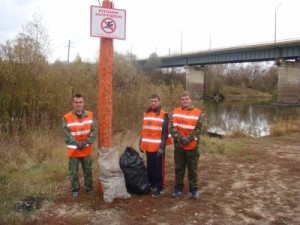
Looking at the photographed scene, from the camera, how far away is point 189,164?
5824 millimetres

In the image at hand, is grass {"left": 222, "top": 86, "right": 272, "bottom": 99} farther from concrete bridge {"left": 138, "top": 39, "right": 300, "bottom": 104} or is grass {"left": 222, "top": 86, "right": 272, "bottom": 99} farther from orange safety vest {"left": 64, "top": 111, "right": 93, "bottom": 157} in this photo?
orange safety vest {"left": 64, "top": 111, "right": 93, "bottom": 157}

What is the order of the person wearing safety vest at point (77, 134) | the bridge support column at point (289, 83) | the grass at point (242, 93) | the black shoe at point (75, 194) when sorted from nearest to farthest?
the person wearing safety vest at point (77, 134) → the black shoe at point (75, 194) → the bridge support column at point (289, 83) → the grass at point (242, 93)

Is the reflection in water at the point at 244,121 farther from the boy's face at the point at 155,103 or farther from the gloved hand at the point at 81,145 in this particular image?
the gloved hand at the point at 81,145

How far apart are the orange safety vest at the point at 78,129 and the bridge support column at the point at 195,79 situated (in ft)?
171

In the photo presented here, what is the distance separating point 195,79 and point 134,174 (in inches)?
2110

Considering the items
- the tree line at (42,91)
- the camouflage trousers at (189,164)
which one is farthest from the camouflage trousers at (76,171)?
the tree line at (42,91)

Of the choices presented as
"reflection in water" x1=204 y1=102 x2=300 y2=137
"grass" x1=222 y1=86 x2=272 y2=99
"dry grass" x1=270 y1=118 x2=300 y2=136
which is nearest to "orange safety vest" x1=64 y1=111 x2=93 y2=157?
"reflection in water" x1=204 y1=102 x2=300 y2=137

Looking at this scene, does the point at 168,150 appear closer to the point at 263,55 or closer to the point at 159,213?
the point at 159,213

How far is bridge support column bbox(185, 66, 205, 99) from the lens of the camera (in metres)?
57.5

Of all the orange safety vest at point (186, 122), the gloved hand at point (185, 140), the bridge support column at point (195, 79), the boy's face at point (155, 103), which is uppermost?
the bridge support column at point (195, 79)

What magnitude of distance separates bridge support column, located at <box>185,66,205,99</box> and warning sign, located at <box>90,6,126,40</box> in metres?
51.9

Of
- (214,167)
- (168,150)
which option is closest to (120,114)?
(168,150)

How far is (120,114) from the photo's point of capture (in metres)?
13.6

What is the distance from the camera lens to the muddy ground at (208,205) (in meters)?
4.88
